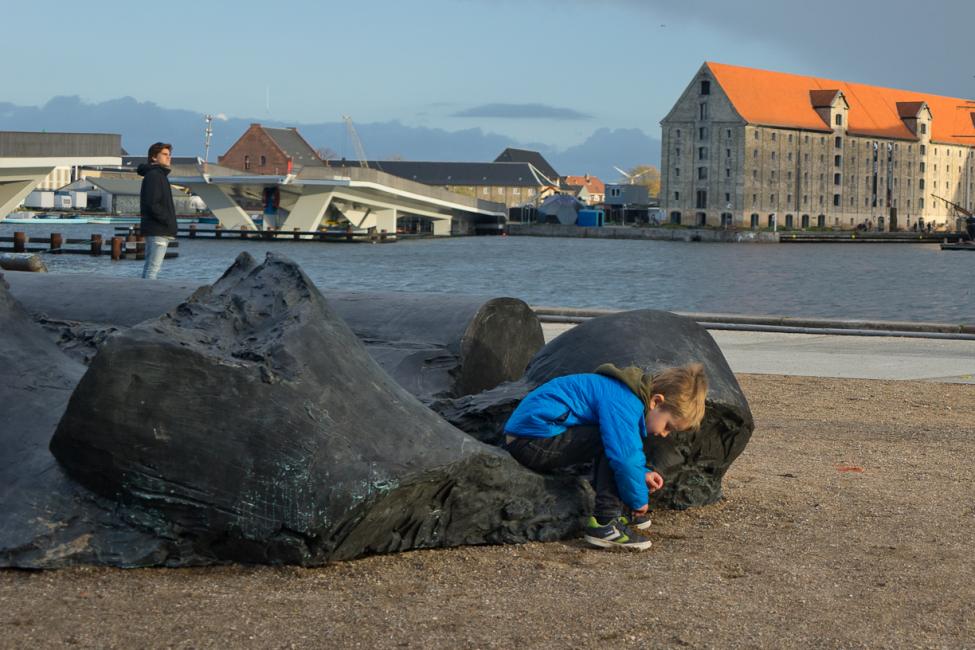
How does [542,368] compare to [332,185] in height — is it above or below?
below

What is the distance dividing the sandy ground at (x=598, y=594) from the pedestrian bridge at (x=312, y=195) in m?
69.4

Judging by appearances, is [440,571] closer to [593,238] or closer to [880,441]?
[880,441]

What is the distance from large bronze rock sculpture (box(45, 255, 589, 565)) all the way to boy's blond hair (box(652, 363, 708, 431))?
0.75 metres

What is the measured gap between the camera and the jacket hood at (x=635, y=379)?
15.5 ft

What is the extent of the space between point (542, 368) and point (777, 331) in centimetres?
993

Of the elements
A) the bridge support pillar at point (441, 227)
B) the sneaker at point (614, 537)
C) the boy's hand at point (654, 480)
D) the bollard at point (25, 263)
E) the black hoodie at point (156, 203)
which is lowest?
the sneaker at point (614, 537)

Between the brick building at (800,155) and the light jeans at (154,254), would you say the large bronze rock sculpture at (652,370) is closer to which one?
the light jeans at (154,254)

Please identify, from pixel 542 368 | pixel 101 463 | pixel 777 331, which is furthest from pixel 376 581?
pixel 777 331

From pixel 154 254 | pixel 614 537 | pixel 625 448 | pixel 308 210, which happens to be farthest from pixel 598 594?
pixel 308 210

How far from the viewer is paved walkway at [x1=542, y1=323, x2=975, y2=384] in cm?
1109

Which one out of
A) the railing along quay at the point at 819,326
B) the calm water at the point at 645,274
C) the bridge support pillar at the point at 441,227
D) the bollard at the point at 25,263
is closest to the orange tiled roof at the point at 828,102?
the calm water at the point at 645,274

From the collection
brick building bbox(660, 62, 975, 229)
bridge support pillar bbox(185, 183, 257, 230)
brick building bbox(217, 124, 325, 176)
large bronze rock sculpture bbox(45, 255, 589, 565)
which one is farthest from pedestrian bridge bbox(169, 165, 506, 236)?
large bronze rock sculpture bbox(45, 255, 589, 565)

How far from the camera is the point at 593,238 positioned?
115375mm

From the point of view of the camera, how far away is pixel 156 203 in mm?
11688
